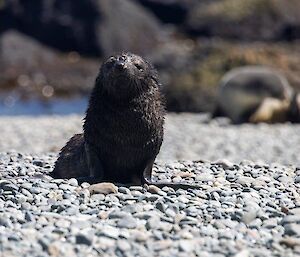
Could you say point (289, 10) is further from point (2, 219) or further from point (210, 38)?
point (2, 219)

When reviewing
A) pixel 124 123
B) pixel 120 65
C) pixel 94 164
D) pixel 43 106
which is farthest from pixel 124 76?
pixel 43 106

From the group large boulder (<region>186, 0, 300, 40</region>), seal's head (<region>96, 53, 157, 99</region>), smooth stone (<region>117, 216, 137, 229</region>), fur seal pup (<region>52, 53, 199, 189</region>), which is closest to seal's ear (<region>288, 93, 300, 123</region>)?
fur seal pup (<region>52, 53, 199, 189</region>)

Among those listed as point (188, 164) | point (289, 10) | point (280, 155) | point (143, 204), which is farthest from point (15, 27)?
point (143, 204)

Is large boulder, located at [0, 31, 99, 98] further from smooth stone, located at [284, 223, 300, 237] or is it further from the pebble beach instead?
smooth stone, located at [284, 223, 300, 237]

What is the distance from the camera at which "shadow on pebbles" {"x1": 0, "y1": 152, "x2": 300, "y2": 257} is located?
5395 mm

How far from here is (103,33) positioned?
111 ft

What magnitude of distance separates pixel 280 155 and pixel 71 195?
715cm

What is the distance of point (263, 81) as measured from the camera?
17.4 m

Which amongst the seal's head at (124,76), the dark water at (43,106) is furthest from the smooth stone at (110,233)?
the dark water at (43,106)

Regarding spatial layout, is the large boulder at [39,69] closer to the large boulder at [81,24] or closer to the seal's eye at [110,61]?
the large boulder at [81,24]

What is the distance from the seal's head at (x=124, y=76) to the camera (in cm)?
709

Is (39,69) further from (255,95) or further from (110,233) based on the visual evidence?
(110,233)

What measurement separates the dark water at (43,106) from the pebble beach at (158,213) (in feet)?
49.4

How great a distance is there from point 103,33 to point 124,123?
2703 cm
